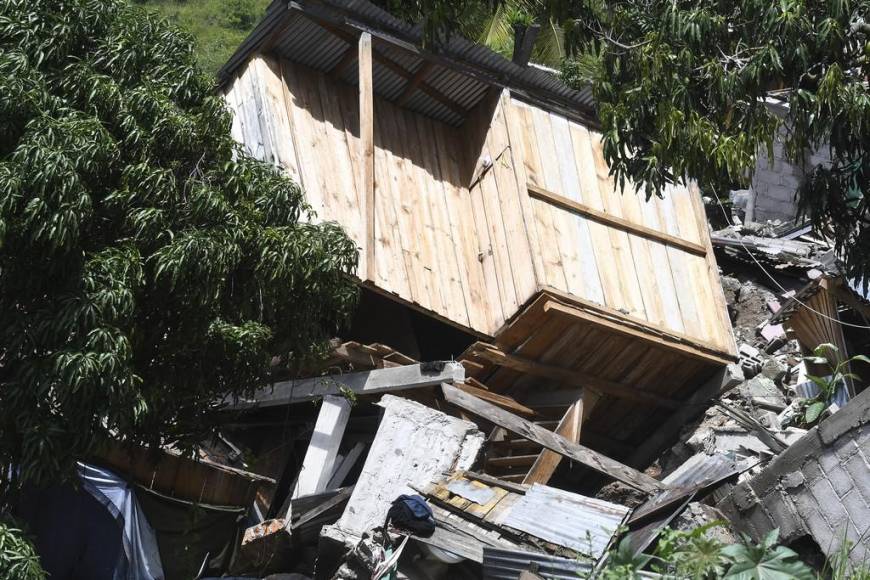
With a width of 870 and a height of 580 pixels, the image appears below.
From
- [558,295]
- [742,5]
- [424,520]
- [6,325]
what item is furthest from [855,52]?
[6,325]

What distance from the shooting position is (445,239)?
12820 mm

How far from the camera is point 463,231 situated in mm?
13070

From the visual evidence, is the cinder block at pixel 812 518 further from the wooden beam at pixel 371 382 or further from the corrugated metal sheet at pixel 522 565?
the wooden beam at pixel 371 382

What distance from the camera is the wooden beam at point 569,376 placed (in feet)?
39.4

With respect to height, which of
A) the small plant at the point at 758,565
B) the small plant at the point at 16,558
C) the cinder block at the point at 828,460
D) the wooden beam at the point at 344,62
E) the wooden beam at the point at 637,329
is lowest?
the small plant at the point at 16,558

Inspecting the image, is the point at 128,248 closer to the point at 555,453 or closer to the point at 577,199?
the point at 555,453

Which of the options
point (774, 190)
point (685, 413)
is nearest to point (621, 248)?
point (685, 413)

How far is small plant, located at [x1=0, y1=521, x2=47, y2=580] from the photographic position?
6.88 meters

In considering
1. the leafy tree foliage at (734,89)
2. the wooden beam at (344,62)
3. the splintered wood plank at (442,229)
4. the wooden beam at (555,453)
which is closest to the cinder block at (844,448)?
the leafy tree foliage at (734,89)

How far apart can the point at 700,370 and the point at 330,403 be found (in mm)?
4499

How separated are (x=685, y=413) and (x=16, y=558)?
8.67 metres

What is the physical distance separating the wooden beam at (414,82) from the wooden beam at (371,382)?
3.56 meters

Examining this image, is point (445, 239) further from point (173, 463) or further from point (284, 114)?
point (173, 463)

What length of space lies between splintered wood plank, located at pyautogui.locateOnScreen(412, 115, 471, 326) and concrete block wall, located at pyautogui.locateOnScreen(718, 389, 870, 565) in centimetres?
409
